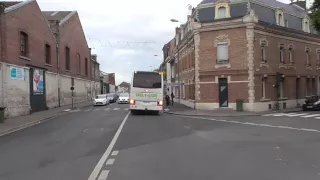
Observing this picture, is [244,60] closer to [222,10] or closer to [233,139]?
[222,10]

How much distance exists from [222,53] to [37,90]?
55.7 feet

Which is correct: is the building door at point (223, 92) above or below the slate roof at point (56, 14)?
below

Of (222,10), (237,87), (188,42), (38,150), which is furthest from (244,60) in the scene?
(38,150)

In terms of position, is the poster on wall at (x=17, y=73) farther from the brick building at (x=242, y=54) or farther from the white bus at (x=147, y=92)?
the brick building at (x=242, y=54)

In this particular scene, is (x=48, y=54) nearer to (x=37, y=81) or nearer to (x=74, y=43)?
(x=37, y=81)

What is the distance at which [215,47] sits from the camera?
32.5m

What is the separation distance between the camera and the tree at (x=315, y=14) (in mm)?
20391

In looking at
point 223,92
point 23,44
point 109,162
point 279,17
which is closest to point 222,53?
point 223,92

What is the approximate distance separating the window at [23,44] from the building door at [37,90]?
65.0 inches

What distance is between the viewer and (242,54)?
3155 cm

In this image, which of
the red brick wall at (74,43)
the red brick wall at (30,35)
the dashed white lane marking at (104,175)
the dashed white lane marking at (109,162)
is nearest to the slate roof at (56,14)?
the red brick wall at (74,43)

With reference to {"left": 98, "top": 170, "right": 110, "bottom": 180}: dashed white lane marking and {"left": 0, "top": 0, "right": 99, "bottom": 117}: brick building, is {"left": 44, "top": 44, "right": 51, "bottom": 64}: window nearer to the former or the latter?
{"left": 0, "top": 0, "right": 99, "bottom": 117}: brick building

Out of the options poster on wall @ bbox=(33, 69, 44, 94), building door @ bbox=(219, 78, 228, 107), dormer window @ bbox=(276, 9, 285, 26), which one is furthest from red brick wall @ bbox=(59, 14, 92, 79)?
dormer window @ bbox=(276, 9, 285, 26)

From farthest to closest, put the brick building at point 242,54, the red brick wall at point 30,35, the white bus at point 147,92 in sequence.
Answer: the brick building at point 242,54 < the white bus at point 147,92 < the red brick wall at point 30,35
